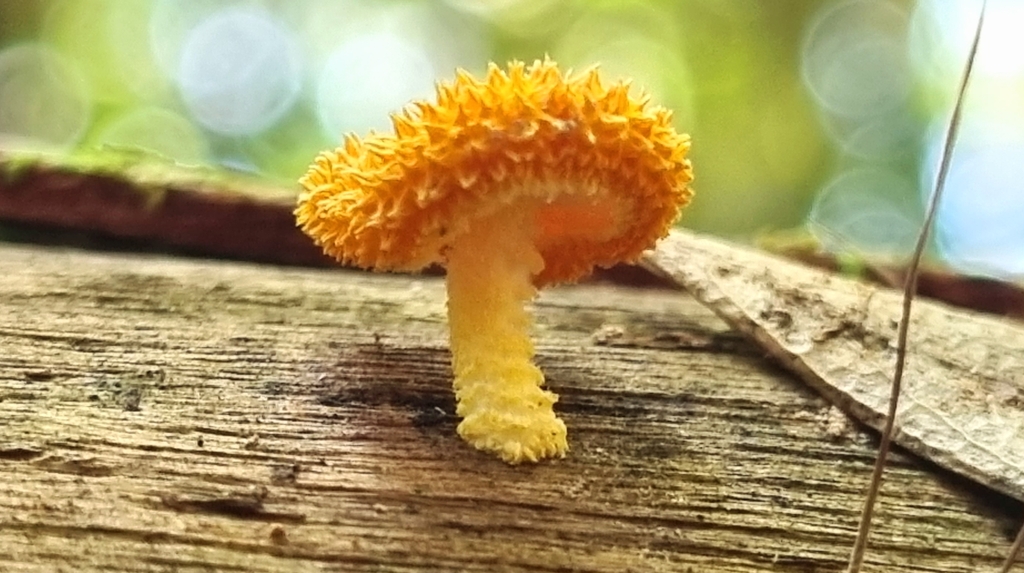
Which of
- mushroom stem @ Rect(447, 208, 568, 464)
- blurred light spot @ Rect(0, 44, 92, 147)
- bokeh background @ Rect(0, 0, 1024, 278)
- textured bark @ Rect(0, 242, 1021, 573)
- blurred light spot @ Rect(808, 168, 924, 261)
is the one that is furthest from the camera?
blurred light spot @ Rect(808, 168, 924, 261)

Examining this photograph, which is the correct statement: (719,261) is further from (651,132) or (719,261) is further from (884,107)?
(884,107)

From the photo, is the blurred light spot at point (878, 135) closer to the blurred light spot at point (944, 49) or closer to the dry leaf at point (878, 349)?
the blurred light spot at point (944, 49)

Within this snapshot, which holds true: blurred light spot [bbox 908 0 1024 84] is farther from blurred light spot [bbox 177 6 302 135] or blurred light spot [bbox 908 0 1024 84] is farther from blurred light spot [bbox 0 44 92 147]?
blurred light spot [bbox 0 44 92 147]

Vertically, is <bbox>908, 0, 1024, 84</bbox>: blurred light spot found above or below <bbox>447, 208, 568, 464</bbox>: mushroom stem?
above

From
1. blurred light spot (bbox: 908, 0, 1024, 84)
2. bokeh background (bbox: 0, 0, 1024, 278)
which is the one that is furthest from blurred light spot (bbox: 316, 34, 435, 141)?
blurred light spot (bbox: 908, 0, 1024, 84)

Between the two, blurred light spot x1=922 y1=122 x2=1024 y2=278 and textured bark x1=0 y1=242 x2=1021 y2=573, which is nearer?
textured bark x1=0 y1=242 x2=1021 y2=573

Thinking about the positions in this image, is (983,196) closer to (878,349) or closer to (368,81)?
(368,81)

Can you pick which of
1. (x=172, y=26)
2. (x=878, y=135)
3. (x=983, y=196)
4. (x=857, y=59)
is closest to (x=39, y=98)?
(x=172, y=26)

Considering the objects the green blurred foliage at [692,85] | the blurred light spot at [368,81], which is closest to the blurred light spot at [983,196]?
the green blurred foliage at [692,85]
